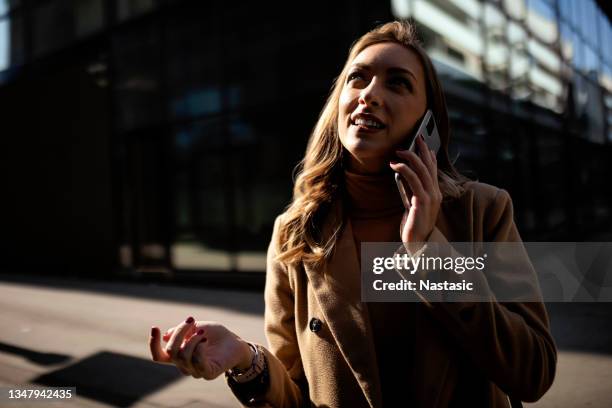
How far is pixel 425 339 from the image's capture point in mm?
1434

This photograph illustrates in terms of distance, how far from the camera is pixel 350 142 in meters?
1.60

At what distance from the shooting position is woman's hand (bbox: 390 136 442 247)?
1311 mm

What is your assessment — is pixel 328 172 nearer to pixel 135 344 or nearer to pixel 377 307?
pixel 377 307

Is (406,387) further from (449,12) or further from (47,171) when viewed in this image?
(47,171)

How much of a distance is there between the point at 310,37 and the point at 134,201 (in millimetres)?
5439

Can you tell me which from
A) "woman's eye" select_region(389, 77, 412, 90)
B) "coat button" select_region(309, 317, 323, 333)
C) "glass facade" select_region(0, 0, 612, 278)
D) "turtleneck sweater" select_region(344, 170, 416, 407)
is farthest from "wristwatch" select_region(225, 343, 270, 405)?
A: "glass facade" select_region(0, 0, 612, 278)

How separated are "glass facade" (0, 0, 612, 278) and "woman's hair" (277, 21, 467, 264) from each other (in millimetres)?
5991

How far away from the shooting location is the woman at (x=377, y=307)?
4.39 ft

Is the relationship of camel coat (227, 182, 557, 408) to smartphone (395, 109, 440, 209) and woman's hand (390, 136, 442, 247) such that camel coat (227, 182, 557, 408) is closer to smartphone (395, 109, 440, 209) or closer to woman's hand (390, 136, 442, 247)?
woman's hand (390, 136, 442, 247)

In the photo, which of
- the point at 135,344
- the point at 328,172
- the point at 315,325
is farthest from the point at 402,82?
the point at 135,344

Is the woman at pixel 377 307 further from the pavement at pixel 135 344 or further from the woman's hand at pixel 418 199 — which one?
the pavement at pixel 135 344

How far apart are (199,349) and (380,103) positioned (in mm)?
915

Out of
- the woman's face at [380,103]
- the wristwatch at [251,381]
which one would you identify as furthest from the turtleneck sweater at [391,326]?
the wristwatch at [251,381]

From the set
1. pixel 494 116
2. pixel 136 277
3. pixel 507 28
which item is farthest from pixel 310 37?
pixel 136 277
